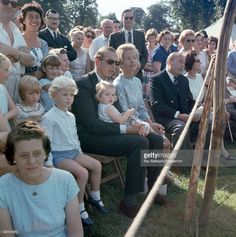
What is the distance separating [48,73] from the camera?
172 inches

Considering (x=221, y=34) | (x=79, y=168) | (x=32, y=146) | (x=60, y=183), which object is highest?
(x=221, y=34)

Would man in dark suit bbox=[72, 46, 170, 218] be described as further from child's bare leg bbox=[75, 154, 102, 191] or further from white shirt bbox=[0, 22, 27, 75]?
white shirt bbox=[0, 22, 27, 75]

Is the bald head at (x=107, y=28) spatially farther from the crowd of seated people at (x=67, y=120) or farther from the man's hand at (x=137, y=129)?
the man's hand at (x=137, y=129)

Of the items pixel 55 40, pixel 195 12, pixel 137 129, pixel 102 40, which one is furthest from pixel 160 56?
pixel 195 12

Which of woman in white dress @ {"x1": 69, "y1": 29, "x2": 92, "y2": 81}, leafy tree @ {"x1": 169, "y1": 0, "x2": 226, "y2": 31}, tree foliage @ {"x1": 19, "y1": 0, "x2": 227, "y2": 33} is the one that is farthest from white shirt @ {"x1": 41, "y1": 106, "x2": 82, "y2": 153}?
leafy tree @ {"x1": 169, "y1": 0, "x2": 226, "y2": 31}

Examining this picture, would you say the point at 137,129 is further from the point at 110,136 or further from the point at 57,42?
the point at 57,42

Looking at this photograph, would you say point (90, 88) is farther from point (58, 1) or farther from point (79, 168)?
point (58, 1)

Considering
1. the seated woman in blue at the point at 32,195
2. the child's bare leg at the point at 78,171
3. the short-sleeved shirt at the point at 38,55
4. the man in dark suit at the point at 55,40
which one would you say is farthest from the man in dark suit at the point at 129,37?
the seated woman in blue at the point at 32,195

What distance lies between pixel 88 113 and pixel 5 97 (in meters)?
0.86

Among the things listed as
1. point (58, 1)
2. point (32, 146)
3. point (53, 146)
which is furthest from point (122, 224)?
point (58, 1)

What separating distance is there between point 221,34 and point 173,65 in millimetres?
2257

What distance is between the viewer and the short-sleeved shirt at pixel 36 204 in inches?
87.6

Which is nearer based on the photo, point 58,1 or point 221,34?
point 221,34

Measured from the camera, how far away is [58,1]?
48.5 meters
